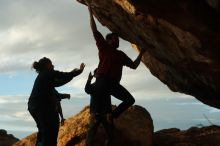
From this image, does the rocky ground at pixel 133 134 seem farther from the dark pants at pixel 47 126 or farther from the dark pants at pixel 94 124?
the dark pants at pixel 47 126

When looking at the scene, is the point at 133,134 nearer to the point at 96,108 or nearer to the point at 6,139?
the point at 96,108

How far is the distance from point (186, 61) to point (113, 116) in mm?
2514

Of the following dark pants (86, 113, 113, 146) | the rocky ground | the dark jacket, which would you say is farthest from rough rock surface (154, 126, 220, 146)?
the dark jacket

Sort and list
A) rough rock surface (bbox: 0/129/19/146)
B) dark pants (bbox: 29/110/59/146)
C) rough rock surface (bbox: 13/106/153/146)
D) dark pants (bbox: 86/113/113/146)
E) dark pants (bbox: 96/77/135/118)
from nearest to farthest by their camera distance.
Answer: dark pants (bbox: 29/110/59/146) < dark pants (bbox: 96/77/135/118) < dark pants (bbox: 86/113/113/146) < rough rock surface (bbox: 13/106/153/146) < rough rock surface (bbox: 0/129/19/146)

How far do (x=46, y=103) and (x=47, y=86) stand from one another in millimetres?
425

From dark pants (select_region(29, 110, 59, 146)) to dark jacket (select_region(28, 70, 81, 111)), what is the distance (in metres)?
0.16

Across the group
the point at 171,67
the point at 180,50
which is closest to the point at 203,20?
the point at 180,50

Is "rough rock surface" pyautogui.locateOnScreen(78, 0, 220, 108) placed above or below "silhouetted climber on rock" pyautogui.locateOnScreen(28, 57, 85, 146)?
above

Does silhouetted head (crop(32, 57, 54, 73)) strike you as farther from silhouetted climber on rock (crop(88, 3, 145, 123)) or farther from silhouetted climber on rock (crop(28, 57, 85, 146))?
silhouetted climber on rock (crop(88, 3, 145, 123))

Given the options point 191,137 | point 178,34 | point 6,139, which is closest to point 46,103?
point 178,34

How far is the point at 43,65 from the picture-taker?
13438 mm

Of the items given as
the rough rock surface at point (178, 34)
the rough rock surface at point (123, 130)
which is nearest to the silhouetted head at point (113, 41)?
the rough rock surface at point (178, 34)

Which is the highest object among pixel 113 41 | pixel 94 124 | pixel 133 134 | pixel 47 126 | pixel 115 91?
pixel 113 41

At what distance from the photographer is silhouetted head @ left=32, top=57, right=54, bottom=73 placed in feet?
44.1
